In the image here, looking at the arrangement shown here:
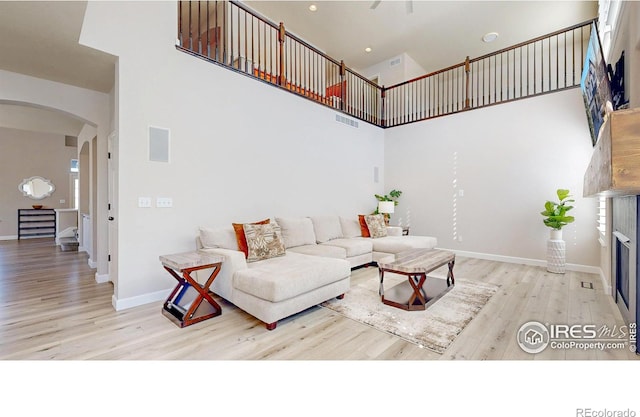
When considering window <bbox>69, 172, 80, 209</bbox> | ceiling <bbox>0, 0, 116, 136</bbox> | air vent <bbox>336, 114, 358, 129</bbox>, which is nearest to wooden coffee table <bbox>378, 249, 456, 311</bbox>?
air vent <bbox>336, 114, 358, 129</bbox>

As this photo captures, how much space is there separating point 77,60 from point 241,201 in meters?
2.36

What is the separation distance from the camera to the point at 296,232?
421 cm

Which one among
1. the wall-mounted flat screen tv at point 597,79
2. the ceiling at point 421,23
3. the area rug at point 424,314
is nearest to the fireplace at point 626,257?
the wall-mounted flat screen tv at point 597,79

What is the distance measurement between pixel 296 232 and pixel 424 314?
84.1 inches

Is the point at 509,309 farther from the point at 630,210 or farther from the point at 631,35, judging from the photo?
the point at 631,35

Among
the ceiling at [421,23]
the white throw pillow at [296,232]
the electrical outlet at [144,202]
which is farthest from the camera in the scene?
the ceiling at [421,23]

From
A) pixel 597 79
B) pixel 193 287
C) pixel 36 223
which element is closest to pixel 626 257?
pixel 597 79

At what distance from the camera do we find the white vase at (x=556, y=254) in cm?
434

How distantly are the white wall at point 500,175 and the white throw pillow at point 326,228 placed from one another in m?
2.32

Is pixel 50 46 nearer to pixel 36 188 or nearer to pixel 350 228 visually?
pixel 350 228

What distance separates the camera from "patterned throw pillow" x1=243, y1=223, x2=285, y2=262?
10.5 feet

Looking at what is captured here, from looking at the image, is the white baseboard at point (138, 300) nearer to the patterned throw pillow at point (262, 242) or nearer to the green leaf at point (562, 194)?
the patterned throw pillow at point (262, 242)

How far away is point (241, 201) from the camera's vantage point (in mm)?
4008
